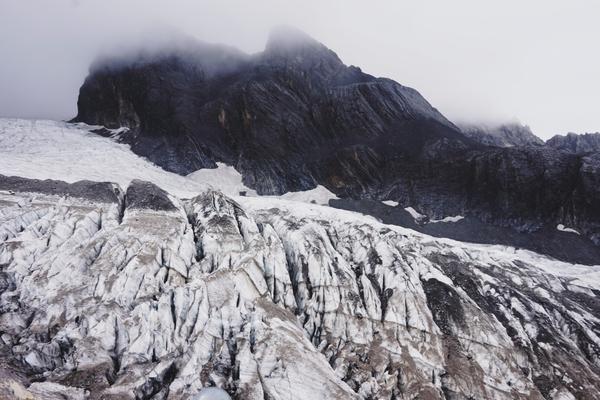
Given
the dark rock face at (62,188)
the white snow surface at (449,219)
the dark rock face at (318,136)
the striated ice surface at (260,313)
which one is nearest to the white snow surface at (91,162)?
the dark rock face at (318,136)

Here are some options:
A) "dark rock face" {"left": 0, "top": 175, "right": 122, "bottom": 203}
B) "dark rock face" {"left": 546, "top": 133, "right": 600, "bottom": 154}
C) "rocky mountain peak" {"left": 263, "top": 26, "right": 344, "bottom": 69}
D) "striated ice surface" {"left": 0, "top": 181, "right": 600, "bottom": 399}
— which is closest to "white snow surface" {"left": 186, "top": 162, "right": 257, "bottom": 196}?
"dark rock face" {"left": 0, "top": 175, "right": 122, "bottom": 203}

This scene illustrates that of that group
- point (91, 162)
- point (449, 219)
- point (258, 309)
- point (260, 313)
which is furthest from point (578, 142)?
point (91, 162)

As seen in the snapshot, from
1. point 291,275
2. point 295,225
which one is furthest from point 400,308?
point 295,225

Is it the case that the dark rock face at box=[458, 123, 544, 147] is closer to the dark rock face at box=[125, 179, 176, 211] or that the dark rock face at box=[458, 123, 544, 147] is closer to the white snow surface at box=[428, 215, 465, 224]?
the white snow surface at box=[428, 215, 465, 224]

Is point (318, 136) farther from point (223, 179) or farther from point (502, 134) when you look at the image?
point (502, 134)

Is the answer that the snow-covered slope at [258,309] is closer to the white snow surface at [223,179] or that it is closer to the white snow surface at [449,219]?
the white snow surface at [449,219]

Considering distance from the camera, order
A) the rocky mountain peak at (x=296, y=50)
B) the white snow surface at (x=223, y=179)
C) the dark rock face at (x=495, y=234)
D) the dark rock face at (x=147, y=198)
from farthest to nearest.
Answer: the rocky mountain peak at (x=296, y=50) < the white snow surface at (x=223, y=179) < the dark rock face at (x=495, y=234) < the dark rock face at (x=147, y=198)
